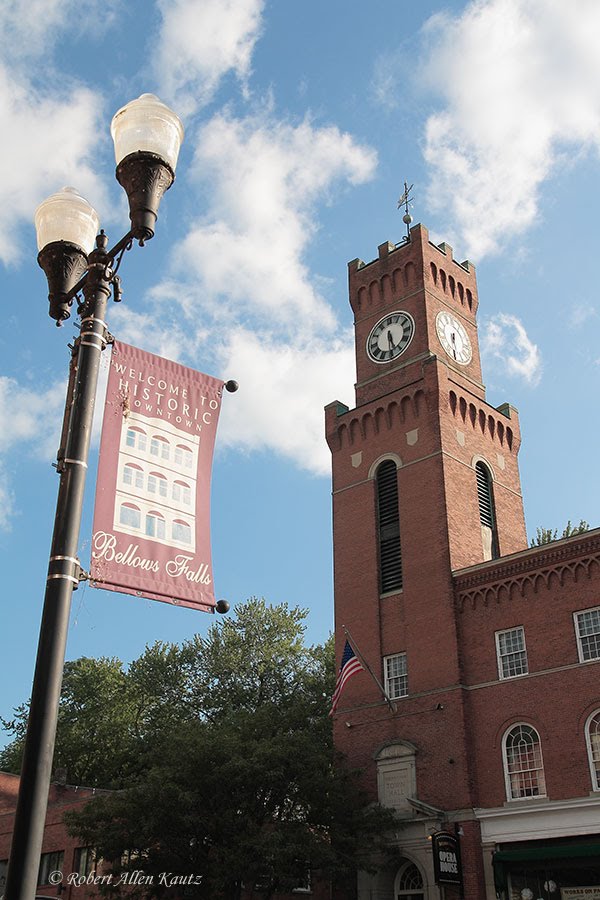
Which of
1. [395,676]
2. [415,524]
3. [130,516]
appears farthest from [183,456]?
[415,524]

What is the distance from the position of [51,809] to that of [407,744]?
17.3 metres

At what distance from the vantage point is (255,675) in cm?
5278

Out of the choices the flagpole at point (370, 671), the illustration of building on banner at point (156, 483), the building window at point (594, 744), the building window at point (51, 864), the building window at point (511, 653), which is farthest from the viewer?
the building window at point (51, 864)

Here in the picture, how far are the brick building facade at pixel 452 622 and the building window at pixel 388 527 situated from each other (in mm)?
80

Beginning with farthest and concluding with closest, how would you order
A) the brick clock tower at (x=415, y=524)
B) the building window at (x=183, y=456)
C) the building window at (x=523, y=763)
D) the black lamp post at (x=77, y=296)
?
the brick clock tower at (x=415, y=524), the building window at (x=523, y=763), the building window at (x=183, y=456), the black lamp post at (x=77, y=296)

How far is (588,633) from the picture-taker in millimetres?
28906

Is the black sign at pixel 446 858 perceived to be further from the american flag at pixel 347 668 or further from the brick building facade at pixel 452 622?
the american flag at pixel 347 668

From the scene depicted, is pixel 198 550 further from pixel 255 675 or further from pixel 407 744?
pixel 255 675

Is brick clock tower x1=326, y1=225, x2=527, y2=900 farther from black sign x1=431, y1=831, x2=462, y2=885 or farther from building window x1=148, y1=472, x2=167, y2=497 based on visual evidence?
building window x1=148, y1=472, x2=167, y2=497

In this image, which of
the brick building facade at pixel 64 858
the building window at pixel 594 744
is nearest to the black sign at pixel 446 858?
the building window at pixel 594 744

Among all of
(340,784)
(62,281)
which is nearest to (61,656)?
(62,281)

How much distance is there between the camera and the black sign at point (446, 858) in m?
27.6

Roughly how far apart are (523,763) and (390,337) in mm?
19026

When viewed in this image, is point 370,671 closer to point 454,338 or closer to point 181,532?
point 454,338
